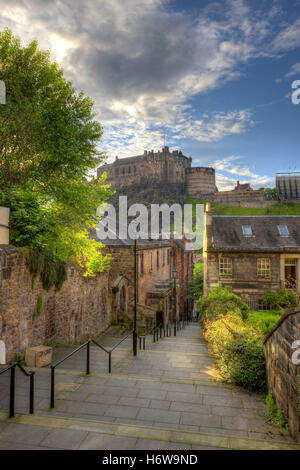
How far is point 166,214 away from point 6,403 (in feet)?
320

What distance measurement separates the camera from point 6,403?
5.97 meters

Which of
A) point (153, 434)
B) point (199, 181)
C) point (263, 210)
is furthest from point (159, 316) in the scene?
point (199, 181)

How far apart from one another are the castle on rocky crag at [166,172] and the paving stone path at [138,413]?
353 feet

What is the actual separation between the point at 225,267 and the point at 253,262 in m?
2.20

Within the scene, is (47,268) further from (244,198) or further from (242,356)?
(244,198)

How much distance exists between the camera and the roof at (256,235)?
2301 centimetres

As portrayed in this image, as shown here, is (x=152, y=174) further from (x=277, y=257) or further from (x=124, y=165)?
(x=277, y=257)

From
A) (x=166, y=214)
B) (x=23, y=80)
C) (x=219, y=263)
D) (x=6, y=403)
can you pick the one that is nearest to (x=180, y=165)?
(x=166, y=214)

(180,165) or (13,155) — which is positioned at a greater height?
(180,165)

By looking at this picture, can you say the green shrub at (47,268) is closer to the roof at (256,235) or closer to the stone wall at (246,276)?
the stone wall at (246,276)

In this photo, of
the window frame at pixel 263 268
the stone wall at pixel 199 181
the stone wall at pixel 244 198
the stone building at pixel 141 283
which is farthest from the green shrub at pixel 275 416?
the stone wall at pixel 199 181

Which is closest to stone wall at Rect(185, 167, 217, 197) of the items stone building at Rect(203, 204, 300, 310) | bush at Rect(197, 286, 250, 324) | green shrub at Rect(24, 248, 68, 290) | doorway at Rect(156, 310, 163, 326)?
stone building at Rect(203, 204, 300, 310)

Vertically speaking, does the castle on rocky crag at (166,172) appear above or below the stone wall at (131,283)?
above

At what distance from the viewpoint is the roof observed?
75.5ft
